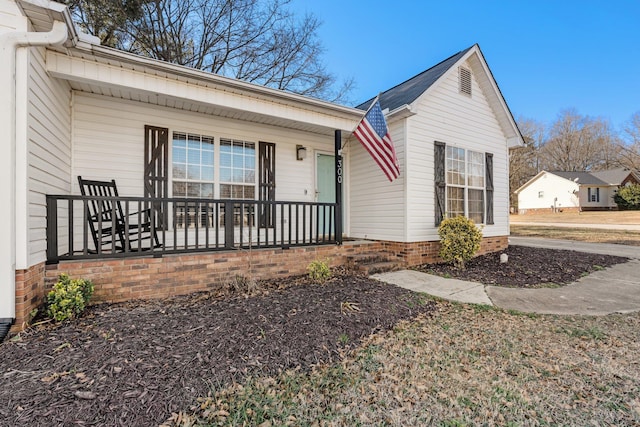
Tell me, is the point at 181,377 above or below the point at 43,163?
below

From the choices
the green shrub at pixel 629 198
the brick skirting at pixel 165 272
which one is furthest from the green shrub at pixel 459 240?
the green shrub at pixel 629 198

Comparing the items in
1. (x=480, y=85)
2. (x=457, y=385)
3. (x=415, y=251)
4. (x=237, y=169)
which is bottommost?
(x=457, y=385)

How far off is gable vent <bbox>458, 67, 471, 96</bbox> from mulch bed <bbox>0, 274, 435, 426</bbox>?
18.5ft

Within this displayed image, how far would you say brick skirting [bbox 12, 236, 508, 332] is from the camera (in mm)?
3188

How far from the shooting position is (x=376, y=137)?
→ 5.55m

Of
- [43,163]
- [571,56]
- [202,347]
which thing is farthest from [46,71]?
[571,56]

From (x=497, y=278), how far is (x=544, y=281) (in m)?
0.77

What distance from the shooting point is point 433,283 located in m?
5.22

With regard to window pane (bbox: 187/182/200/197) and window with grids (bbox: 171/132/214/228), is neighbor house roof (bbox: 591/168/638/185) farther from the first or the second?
window pane (bbox: 187/182/200/197)

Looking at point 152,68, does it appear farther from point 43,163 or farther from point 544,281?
point 544,281

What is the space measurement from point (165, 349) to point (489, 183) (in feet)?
26.1

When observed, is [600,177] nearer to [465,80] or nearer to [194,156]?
[465,80]

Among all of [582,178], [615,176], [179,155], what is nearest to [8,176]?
[179,155]

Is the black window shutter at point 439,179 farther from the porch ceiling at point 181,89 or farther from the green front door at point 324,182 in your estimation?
the green front door at point 324,182
